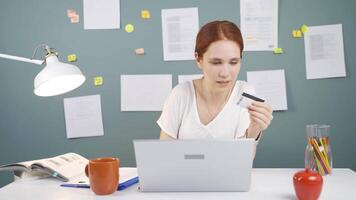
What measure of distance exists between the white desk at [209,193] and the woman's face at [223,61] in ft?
1.46

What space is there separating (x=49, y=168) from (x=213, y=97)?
76cm

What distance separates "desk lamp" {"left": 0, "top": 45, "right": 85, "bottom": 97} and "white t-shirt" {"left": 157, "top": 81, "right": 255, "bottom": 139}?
0.46 meters

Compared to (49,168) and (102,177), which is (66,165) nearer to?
(49,168)

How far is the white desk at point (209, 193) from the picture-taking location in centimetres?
112

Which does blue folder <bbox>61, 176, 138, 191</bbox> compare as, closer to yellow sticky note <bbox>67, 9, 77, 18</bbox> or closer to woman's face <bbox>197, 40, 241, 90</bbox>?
woman's face <bbox>197, 40, 241, 90</bbox>

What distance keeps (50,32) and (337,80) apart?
1.63m

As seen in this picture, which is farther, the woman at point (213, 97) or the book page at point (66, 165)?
the woman at point (213, 97)

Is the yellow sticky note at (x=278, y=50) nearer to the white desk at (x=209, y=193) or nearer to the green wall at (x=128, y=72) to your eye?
the green wall at (x=128, y=72)

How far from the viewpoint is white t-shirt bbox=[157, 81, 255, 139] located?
1.65m

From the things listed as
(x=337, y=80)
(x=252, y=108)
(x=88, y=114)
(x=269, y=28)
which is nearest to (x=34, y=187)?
(x=252, y=108)

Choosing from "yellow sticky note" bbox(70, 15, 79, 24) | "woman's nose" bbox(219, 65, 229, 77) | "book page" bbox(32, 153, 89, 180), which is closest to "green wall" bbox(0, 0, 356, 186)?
"yellow sticky note" bbox(70, 15, 79, 24)

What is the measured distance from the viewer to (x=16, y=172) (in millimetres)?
1446

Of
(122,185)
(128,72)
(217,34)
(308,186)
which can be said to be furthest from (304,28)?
(122,185)

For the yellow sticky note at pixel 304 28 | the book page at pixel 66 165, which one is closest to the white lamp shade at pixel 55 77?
the book page at pixel 66 165
